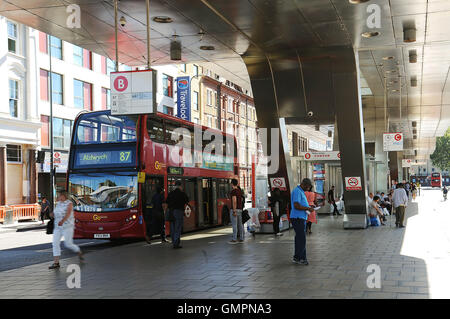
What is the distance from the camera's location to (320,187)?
30703 mm

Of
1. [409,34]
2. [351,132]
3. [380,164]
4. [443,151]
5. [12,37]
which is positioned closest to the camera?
[409,34]

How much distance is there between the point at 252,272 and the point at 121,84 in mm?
5419

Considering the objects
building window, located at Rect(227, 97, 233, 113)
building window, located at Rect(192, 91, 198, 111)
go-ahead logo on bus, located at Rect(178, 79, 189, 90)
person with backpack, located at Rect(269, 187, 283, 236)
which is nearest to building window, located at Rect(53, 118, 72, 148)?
go-ahead logo on bus, located at Rect(178, 79, 189, 90)

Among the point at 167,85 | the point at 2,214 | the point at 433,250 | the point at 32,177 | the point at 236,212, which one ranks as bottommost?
the point at 433,250

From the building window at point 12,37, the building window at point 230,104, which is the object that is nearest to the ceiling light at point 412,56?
the building window at point 12,37

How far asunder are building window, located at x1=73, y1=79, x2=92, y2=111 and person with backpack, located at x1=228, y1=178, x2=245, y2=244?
25128 mm

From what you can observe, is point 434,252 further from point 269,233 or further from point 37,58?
point 37,58

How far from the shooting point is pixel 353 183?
1953 cm

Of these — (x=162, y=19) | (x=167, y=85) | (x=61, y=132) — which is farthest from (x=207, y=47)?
(x=167, y=85)

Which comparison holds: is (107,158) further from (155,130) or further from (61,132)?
(61,132)

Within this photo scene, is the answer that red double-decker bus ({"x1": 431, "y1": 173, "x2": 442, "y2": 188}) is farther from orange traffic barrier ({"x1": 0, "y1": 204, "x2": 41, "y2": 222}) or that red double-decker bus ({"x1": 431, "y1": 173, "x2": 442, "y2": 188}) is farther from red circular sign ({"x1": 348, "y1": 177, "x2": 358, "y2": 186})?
red circular sign ({"x1": 348, "y1": 177, "x2": 358, "y2": 186})

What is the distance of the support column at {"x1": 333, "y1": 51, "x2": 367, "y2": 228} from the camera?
18297 millimetres
